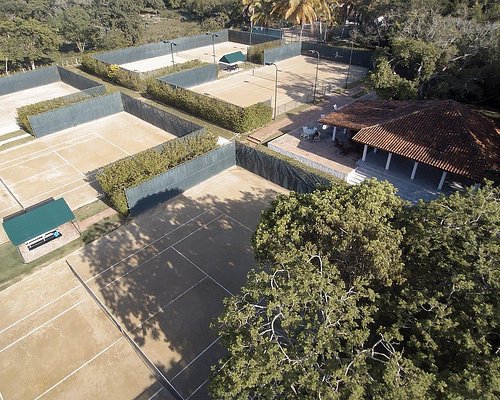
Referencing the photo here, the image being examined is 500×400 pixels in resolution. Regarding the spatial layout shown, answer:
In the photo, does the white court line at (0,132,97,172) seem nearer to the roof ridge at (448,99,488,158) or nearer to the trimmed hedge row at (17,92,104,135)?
the trimmed hedge row at (17,92,104,135)

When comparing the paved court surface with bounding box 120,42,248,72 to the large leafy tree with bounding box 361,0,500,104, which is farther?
the paved court surface with bounding box 120,42,248,72

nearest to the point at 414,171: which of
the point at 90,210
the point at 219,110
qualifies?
the point at 219,110

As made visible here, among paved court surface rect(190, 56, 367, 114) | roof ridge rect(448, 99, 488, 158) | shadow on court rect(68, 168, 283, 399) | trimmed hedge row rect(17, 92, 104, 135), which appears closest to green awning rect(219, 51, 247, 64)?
paved court surface rect(190, 56, 367, 114)

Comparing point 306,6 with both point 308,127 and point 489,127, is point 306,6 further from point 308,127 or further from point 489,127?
point 489,127

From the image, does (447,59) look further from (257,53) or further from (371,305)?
(371,305)

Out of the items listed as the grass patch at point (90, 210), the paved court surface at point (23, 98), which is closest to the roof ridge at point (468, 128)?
the grass patch at point (90, 210)

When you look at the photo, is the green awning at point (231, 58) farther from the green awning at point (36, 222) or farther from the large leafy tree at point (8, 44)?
the green awning at point (36, 222)
